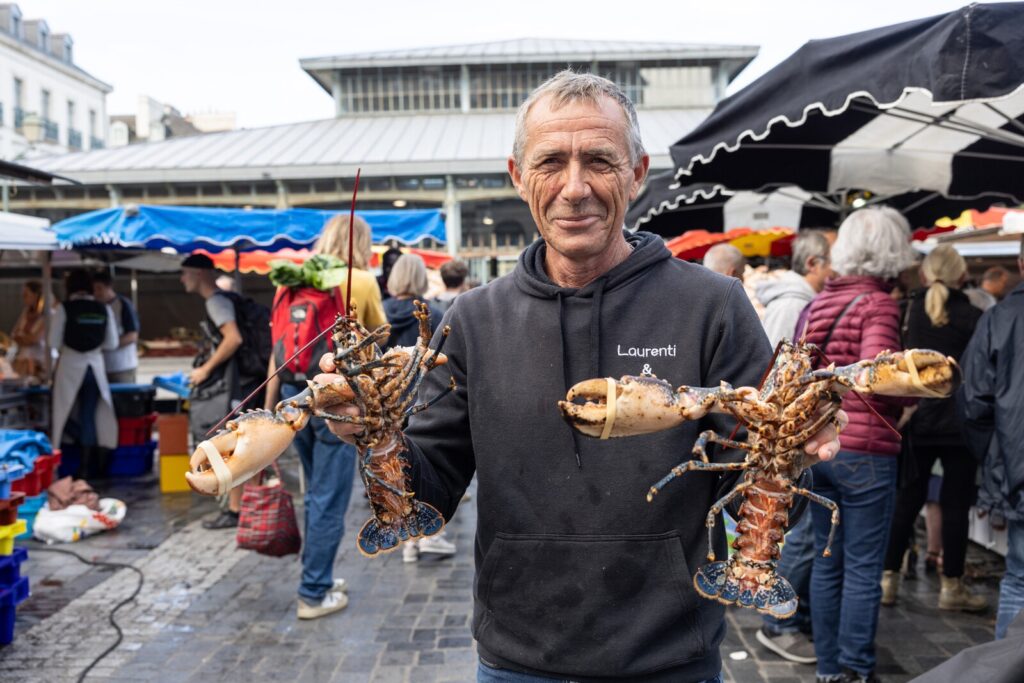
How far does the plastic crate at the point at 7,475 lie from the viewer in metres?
4.79

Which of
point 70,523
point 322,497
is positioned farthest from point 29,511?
point 322,497

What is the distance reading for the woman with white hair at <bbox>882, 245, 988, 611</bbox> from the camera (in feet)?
17.1

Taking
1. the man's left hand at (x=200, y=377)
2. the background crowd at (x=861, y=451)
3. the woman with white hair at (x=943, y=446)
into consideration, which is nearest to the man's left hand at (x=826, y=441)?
the background crowd at (x=861, y=451)

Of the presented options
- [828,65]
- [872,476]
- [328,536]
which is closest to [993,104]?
[828,65]

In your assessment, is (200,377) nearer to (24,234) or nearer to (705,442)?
(24,234)

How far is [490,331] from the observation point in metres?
2.19

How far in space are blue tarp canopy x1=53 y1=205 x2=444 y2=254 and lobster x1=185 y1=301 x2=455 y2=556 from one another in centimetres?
731

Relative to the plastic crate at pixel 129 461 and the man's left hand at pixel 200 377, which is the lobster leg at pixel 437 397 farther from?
the plastic crate at pixel 129 461

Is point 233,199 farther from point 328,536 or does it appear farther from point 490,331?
point 490,331

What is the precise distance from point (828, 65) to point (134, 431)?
930cm

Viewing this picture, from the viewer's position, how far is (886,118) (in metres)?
5.82

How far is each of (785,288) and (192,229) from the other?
6.73 metres

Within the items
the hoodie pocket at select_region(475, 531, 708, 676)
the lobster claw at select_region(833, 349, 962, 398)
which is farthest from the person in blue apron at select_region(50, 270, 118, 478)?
the lobster claw at select_region(833, 349, 962, 398)

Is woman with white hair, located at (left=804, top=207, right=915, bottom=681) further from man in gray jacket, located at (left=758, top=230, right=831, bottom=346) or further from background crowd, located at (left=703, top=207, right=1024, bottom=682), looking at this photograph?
man in gray jacket, located at (left=758, top=230, right=831, bottom=346)
